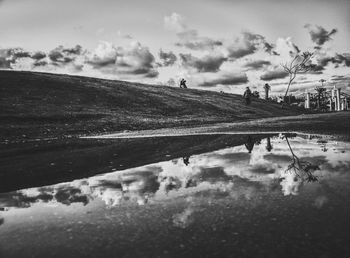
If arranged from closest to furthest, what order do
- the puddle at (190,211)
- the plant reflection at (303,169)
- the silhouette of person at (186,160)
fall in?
the puddle at (190,211) → the plant reflection at (303,169) → the silhouette of person at (186,160)

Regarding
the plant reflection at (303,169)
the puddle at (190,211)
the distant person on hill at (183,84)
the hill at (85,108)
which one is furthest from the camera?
the distant person on hill at (183,84)

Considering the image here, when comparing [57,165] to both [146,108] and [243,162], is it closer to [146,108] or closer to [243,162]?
[243,162]

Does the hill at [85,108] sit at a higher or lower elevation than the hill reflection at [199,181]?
higher

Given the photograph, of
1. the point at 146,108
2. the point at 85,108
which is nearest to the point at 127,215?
the point at 85,108

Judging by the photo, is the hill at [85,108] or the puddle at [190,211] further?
the hill at [85,108]

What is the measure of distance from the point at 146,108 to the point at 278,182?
3357 cm

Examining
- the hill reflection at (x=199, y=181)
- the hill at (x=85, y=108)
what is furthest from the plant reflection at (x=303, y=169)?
the hill at (x=85, y=108)

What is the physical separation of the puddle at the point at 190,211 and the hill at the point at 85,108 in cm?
1574

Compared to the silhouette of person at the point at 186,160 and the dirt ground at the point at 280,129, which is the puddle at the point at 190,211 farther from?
the dirt ground at the point at 280,129

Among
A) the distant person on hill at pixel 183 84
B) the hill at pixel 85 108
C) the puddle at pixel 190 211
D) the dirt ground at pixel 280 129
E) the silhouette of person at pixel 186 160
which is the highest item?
the distant person on hill at pixel 183 84

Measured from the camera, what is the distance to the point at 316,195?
216 inches

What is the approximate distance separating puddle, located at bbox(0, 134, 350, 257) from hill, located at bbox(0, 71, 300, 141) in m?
15.7

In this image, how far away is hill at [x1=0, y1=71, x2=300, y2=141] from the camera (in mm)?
25312

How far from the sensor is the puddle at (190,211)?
3857 millimetres
